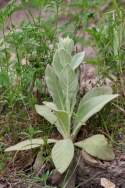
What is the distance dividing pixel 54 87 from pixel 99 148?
0.35m

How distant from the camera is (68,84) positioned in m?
2.08

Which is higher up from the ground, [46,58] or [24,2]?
[24,2]

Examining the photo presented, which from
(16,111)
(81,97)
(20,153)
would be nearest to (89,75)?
(81,97)

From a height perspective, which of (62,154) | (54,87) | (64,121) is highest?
(54,87)

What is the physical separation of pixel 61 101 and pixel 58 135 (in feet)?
0.53

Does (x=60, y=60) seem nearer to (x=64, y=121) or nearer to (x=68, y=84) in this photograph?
(x=68, y=84)

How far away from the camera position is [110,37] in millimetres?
2242

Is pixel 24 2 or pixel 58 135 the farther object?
pixel 24 2

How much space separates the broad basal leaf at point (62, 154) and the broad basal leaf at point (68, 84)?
17 centimetres

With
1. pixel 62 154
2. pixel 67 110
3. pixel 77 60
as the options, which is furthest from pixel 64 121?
pixel 77 60

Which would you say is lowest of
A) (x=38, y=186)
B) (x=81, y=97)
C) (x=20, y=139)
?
(x=38, y=186)

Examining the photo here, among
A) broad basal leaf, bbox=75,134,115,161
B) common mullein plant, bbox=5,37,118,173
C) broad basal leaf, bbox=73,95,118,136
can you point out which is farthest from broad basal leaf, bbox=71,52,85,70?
broad basal leaf, bbox=75,134,115,161

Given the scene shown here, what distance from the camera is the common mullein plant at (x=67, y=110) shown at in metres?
1.96

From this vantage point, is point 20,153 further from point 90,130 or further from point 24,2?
point 24,2
